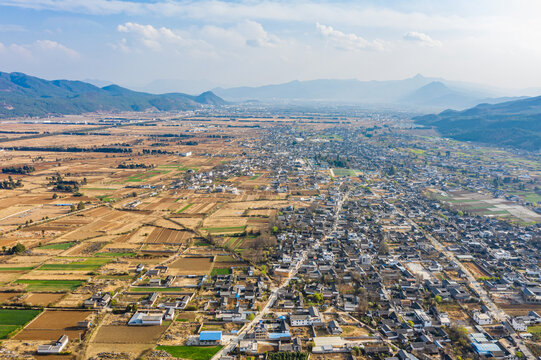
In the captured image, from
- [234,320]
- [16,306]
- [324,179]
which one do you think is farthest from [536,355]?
[324,179]

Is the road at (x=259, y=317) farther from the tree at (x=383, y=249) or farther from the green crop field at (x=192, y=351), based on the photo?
the tree at (x=383, y=249)

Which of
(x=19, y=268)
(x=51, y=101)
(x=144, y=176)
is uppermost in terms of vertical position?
(x=51, y=101)

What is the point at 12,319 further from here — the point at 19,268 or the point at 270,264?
the point at 270,264

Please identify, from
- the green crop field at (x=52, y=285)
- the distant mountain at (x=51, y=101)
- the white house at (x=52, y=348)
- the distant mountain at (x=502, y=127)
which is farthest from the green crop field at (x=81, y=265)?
the distant mountain at (x=51, y=101)

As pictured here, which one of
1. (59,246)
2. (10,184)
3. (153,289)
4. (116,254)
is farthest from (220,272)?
(10,184)

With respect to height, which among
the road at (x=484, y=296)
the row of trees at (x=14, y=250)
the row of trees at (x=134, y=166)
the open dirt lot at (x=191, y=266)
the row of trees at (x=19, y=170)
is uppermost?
the row of trees at (x=19, y=170)

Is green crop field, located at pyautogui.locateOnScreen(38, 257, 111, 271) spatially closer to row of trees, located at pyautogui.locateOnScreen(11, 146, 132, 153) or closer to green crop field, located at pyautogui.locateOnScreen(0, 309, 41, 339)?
green crop field, located at pyautogui.locateOnScreen(0, 309, 41, 339)
